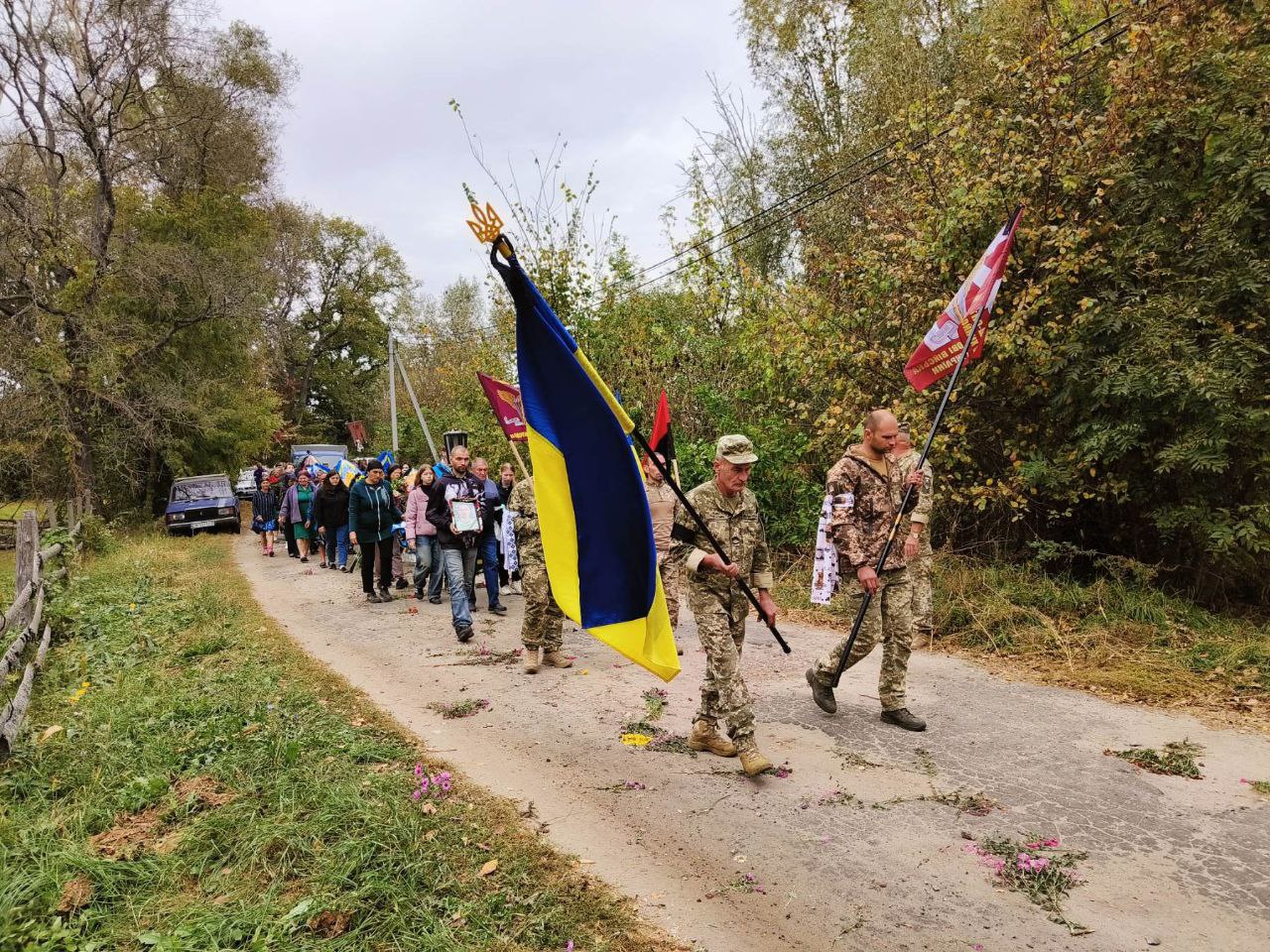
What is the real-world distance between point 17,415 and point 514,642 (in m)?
19.5

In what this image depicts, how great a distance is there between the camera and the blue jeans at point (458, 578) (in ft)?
29.1

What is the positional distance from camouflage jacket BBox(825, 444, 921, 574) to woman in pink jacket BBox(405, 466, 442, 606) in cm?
562

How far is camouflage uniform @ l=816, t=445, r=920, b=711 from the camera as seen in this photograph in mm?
5707

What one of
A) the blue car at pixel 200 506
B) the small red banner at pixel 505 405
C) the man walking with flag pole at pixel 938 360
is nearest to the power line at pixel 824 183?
the man walking with flag pole at pixel 938 360

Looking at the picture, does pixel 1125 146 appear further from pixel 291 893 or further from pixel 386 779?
pixel 291 893

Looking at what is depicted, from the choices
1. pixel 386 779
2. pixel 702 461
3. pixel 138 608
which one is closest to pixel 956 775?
pixel 386 779

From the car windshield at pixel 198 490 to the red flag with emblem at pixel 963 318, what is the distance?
78.6ft

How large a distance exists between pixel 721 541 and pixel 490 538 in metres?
5.82

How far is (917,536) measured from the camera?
227 inches

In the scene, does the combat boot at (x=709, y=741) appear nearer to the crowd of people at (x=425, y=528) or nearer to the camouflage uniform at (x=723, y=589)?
the camouflage uniform at (x=723, y=589)

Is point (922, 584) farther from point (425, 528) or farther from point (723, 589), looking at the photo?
point (425, 528)

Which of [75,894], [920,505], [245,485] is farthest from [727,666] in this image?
[245,485]

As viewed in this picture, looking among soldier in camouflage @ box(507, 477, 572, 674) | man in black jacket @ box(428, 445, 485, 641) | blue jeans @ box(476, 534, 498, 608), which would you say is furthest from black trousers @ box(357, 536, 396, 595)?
soldier in camouflage @ box(507, 477, 572, 674)

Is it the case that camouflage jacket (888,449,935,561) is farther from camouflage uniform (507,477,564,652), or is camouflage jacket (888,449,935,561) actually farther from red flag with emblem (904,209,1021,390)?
camouflage uniform (507,477,564,652)
